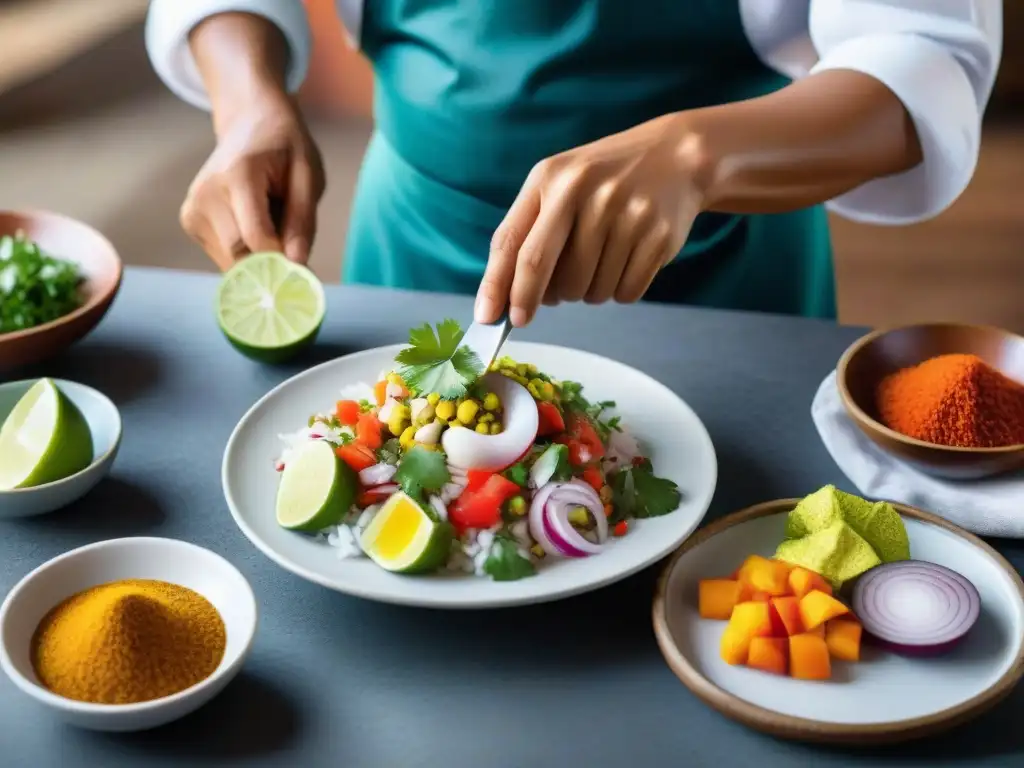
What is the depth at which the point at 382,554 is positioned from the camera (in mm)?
1178

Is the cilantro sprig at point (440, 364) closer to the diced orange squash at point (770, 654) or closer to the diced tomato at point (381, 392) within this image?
the diced tomato at point (381, 392)

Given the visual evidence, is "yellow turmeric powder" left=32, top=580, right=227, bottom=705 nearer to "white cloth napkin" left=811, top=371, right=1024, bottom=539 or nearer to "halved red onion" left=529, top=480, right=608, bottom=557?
"halved red onion" left=529, top=480, right=608, bottom=557

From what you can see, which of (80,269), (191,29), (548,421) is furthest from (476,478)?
(191,29)

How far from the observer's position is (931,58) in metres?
1.54

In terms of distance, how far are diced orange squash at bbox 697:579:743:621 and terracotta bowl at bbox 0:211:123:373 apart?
3.09 ft

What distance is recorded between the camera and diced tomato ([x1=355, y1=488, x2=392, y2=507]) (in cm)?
124

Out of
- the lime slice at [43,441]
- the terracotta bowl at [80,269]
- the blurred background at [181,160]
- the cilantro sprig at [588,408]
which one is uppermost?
the cilantro sprig at [588,408]

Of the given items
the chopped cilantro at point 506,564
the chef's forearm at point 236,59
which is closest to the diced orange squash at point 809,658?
the chopped cilantro at point 506,564

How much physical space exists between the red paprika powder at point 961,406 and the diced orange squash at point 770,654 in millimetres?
380

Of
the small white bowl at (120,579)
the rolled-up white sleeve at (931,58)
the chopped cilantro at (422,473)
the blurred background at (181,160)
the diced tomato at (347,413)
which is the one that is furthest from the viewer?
the blurred background at (181,160)

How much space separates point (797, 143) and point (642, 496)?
526 millimetres

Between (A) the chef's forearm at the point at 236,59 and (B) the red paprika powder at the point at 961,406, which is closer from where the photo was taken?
(B) the red paprika powder at the point at 961,406

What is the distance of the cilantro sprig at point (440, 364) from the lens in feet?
4.25

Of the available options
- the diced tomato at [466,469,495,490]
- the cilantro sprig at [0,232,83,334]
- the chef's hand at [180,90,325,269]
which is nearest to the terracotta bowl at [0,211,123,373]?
the cilantro sprig at [0,232,83,334]
